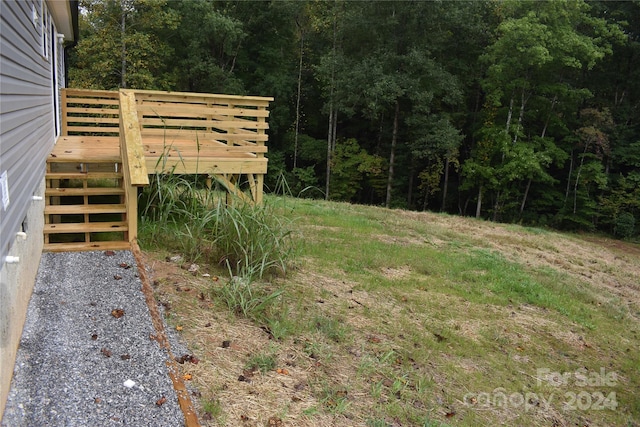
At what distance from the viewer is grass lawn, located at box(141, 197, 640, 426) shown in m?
3.23

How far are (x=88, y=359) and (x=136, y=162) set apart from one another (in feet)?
7.63

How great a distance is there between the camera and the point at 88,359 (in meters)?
3.01

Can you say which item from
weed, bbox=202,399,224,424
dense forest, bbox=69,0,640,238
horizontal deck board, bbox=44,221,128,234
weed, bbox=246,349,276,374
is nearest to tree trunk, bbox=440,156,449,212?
dense forest, bbox=69,0,640,238

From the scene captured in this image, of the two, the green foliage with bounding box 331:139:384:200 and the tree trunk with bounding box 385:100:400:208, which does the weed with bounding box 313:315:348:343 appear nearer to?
the tree trunk with bounding box 385:100:400:208

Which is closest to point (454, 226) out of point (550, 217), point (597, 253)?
point (597, 253)

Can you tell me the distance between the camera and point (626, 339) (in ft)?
18.3

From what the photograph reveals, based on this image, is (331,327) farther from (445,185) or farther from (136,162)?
(445,185)

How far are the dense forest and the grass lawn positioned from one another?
1398 centimetres

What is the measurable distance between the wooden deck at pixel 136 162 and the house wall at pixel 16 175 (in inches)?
27.2

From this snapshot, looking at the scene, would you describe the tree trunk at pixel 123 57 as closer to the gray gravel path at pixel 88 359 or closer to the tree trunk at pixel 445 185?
the tree trunk at pixel 445 185

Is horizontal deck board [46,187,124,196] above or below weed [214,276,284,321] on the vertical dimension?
above

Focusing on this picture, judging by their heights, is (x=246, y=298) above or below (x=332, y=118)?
below

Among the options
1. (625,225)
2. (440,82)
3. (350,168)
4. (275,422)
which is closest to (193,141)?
(275,422)

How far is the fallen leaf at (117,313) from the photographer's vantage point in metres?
3.54
